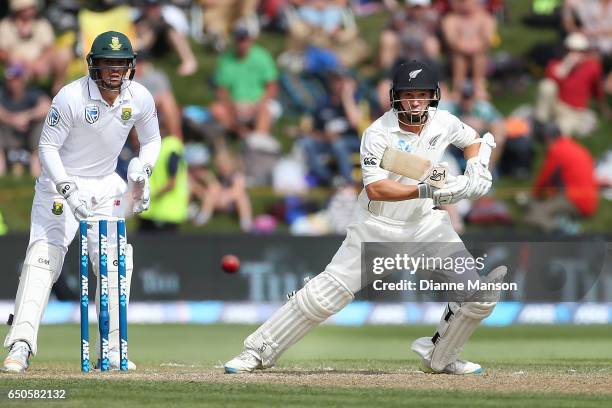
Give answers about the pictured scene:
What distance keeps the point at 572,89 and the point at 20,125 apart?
546 cm

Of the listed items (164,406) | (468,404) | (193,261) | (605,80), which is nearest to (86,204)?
(164,406)

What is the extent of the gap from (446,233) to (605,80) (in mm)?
8185

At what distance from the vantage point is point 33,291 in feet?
26.1

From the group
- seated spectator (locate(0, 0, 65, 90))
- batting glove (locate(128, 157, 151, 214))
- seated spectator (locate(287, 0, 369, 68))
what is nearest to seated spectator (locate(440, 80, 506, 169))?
seated spectator (locate(287, 0, 369, 68))

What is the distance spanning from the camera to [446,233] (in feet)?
25.1

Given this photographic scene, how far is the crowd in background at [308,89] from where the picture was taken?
13.8 m

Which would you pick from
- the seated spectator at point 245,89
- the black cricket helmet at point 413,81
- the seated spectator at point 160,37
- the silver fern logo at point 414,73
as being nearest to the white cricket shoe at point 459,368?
the black cricket helmet at point 413,81

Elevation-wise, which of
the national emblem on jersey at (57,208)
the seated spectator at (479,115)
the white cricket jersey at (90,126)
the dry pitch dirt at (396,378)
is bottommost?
the dry pitch dirt at (396,378)

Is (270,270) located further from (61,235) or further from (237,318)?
(61,235)

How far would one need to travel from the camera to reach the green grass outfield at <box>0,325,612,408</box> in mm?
6613

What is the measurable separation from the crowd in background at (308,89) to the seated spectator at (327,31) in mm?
15

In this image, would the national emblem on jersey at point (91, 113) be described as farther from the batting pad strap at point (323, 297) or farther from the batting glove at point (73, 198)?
the batting pad strap at point (323, 297)

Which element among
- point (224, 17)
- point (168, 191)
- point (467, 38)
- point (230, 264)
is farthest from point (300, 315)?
point (224, 17)

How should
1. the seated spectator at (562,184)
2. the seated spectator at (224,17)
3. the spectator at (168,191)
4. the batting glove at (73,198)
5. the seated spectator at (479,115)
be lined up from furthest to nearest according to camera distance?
the seated spectator at (224,17) → the seated spectator at (479,115) → the seated spectator at (562,184) → the spectator at (168,191) → the batting glove at (73,198)
